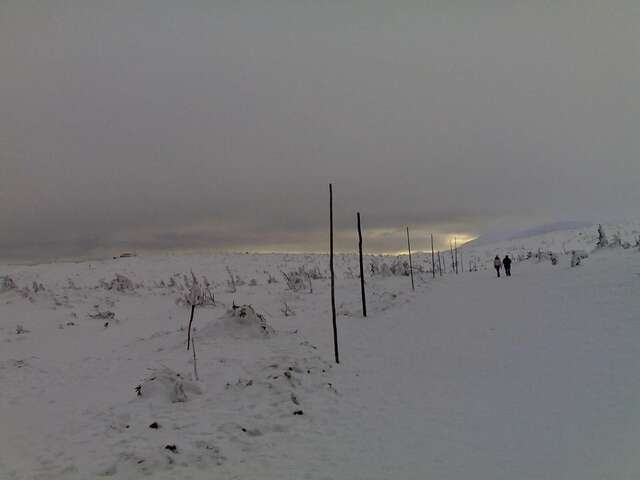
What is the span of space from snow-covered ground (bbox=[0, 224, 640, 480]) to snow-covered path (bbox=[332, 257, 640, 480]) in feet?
0.13

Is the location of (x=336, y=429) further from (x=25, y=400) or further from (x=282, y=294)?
(x=282, y=294)

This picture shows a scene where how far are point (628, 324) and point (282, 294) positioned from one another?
1481 centimetres

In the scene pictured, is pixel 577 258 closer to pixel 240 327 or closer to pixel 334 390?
pixel 240 327

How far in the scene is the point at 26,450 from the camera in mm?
7066

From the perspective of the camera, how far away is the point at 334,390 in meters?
9.94

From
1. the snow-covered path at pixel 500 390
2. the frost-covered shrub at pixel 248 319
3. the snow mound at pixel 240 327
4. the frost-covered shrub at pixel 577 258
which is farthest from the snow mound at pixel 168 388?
the frost-covered shrub at pixel 577 258

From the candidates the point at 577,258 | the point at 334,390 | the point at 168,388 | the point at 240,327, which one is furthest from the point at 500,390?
the point at 577,258

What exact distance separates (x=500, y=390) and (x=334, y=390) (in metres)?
2.98

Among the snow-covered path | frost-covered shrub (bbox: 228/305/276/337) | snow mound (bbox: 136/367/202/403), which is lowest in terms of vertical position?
the snow-covered path

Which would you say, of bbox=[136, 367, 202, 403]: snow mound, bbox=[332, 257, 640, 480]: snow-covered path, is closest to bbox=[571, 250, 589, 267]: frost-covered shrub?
bbox=[332, 257, 640, 480]: snow-covered path

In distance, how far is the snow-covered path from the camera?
641 centimetres

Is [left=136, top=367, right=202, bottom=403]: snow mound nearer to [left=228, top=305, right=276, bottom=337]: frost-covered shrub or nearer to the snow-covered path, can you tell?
the snow-covered path

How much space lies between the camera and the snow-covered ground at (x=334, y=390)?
6520mm

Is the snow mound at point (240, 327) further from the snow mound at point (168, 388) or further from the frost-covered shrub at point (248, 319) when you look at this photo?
the snow mound at point (168, 388)
